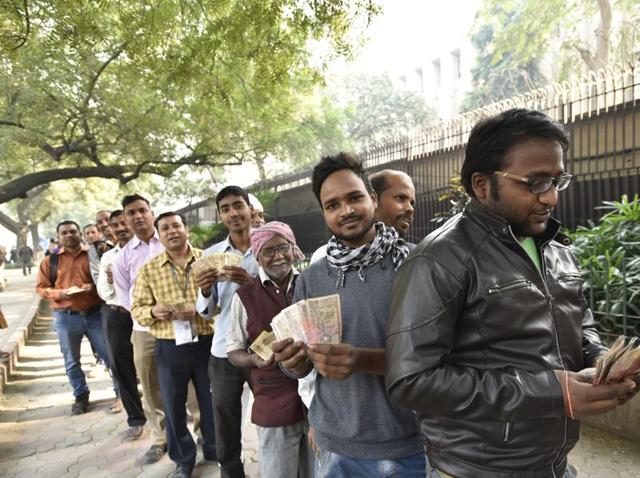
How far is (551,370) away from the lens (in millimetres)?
1203

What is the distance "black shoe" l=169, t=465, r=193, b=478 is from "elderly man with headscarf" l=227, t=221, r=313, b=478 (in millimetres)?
1420

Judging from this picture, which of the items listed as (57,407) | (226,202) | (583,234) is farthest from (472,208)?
(57,407)

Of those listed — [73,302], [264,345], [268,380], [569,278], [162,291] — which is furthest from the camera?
[73,302]

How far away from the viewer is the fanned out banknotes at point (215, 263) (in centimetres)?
268

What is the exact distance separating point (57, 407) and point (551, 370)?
581 cm

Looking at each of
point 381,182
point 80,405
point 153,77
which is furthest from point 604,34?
point 80,405

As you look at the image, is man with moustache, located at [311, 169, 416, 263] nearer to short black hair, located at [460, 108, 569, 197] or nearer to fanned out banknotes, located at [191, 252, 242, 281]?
fanned out banknotes, located at [191, 252, 242, 281]

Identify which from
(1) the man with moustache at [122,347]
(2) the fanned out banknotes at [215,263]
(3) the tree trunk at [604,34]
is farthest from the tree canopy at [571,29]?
(2) the fanned out banknotes at [215,263]

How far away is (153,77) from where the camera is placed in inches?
215

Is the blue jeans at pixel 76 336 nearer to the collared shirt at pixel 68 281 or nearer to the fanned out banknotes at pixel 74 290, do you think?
the collared shirt at pixel 68 281

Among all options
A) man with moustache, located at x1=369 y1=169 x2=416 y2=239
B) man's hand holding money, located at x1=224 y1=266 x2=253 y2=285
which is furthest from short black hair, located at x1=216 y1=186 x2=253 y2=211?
man with moustache, located at x1=369 y1=169 x2=416 y2=239

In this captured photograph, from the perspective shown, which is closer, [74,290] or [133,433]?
[133,433]

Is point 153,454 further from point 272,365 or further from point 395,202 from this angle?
point 395,202

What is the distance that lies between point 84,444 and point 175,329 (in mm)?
2015
